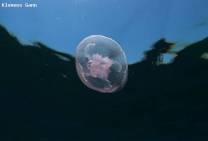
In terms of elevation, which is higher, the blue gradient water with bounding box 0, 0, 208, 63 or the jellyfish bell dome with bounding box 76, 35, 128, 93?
the blue gradient water with bounding box 0, 0, 208, 63

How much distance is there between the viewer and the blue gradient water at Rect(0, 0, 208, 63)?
67.9 inches

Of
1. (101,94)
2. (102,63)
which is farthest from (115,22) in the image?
(101,94)

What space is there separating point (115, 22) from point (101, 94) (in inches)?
13.2

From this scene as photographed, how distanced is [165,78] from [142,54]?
149 millimetres

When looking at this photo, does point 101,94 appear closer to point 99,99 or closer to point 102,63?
point 99,99

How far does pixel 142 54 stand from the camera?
1735 mm

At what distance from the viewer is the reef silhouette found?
67.8 inches

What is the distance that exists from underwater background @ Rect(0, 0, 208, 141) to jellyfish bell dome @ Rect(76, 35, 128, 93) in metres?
0.03

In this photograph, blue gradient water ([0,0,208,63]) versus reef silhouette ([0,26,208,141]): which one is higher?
blue gradient water ([0,0,208,63])

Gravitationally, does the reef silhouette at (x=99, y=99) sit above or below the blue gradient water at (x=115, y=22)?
below

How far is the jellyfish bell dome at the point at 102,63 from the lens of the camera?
68.9 inches

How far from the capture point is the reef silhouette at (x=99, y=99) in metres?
1.72

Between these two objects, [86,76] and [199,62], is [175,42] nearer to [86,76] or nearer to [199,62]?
[199,62]

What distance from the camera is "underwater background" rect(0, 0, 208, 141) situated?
172cm
